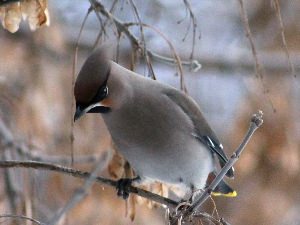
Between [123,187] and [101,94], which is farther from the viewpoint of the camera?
[123,187]

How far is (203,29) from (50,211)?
3.04 meters

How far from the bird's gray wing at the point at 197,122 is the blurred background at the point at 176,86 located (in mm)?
293

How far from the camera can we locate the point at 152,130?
291 cm

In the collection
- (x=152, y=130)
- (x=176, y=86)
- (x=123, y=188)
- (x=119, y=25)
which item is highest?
(x=119, y=25)

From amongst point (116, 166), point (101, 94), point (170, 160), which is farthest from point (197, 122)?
point (101, 94)

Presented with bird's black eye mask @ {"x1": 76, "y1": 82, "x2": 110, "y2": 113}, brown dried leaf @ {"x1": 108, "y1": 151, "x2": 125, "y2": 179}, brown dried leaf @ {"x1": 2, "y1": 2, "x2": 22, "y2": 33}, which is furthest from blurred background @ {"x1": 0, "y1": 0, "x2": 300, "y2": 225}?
brown dried leaf @ {"x1": 2, "y1": 2, "x2": 22, "y2": 33}

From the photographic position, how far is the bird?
2.83 metres

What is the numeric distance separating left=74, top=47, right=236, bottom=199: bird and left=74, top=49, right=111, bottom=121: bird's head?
0.10 feet

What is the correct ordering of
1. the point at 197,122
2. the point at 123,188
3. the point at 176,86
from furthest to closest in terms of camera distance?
the point at 176,86, the point at 197,122, the point at 123,188

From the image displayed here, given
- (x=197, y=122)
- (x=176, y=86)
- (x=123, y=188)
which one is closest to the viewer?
(x=123, y=188)

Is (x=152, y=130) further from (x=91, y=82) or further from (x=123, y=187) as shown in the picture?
(x=91, y=82)

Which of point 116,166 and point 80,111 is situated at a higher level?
point 80,111

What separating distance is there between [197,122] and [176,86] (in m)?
2.39

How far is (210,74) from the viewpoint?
6.00m
